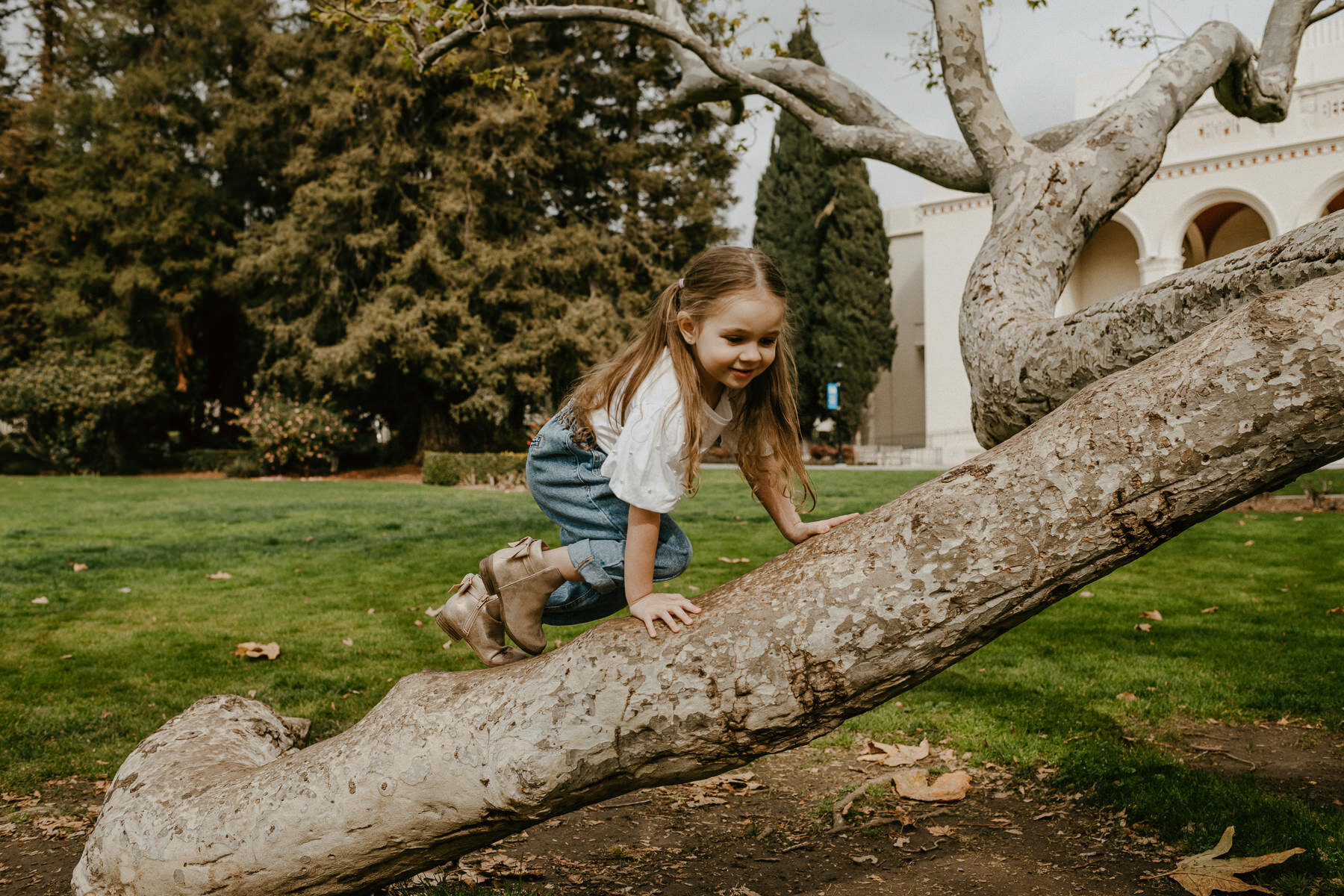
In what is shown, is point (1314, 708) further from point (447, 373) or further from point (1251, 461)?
point (447, 373)

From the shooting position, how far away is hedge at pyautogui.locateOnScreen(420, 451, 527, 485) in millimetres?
19062

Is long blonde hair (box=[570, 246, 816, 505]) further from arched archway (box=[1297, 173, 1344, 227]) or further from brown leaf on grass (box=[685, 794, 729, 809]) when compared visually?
arched archway (box=[1297, 173, 1344, 227])

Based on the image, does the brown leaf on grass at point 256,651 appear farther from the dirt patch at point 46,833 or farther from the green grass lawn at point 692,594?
the dirt patch at point 46,833

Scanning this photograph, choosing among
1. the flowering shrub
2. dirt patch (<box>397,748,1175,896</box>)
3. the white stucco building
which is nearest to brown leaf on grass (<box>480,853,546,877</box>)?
dirt patch (<box>397,748,1175,896</box>)

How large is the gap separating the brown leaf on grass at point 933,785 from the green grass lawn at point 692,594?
36 cm

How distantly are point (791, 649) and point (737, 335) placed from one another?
0.94m

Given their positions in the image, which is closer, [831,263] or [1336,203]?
[1336,203]

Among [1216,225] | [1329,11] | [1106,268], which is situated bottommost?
[1329,11]

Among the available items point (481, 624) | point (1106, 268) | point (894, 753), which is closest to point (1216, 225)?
point (1106, 268)

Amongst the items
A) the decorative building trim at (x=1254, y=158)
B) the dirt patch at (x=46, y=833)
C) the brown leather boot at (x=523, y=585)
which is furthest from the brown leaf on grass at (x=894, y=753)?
the decorative building trim at (x=1254, y=158)

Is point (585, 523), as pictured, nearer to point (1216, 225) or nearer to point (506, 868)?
point (506, 868)

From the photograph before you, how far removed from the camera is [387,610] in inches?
258

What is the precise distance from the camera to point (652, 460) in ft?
7.62

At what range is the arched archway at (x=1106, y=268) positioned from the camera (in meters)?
24.8
